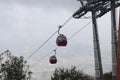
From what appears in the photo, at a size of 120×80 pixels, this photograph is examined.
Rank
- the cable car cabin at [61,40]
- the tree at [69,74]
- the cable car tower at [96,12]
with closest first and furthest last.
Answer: the cable car cabin at [61,40] → the cable car tower at [96,12] → the tree at [69,74]

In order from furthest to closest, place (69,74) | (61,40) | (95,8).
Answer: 1. (69,74)
2. (95,8)
3. (61,40)

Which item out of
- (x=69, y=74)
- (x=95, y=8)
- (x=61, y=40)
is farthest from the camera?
(x=69, y=74)

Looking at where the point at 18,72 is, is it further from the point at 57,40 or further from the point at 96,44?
the point at 57,40

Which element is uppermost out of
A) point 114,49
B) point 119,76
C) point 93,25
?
point 93,25

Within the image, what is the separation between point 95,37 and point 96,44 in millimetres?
903

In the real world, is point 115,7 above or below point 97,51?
above

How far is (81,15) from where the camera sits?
38.0m

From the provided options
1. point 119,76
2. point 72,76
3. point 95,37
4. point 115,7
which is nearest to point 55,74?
point 72,76

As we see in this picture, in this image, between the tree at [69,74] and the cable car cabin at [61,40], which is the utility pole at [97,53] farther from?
the tree at [69,74]

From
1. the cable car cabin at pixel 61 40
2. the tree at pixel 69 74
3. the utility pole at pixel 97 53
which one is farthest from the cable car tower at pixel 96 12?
the tree at pixel 69 74

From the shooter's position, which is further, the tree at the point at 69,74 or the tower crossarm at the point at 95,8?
the tree at the point at 69,74

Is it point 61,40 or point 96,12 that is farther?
point 96,12

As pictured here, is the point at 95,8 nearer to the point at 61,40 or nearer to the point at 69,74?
the point at 61,40

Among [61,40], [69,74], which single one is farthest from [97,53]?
[69,74]
